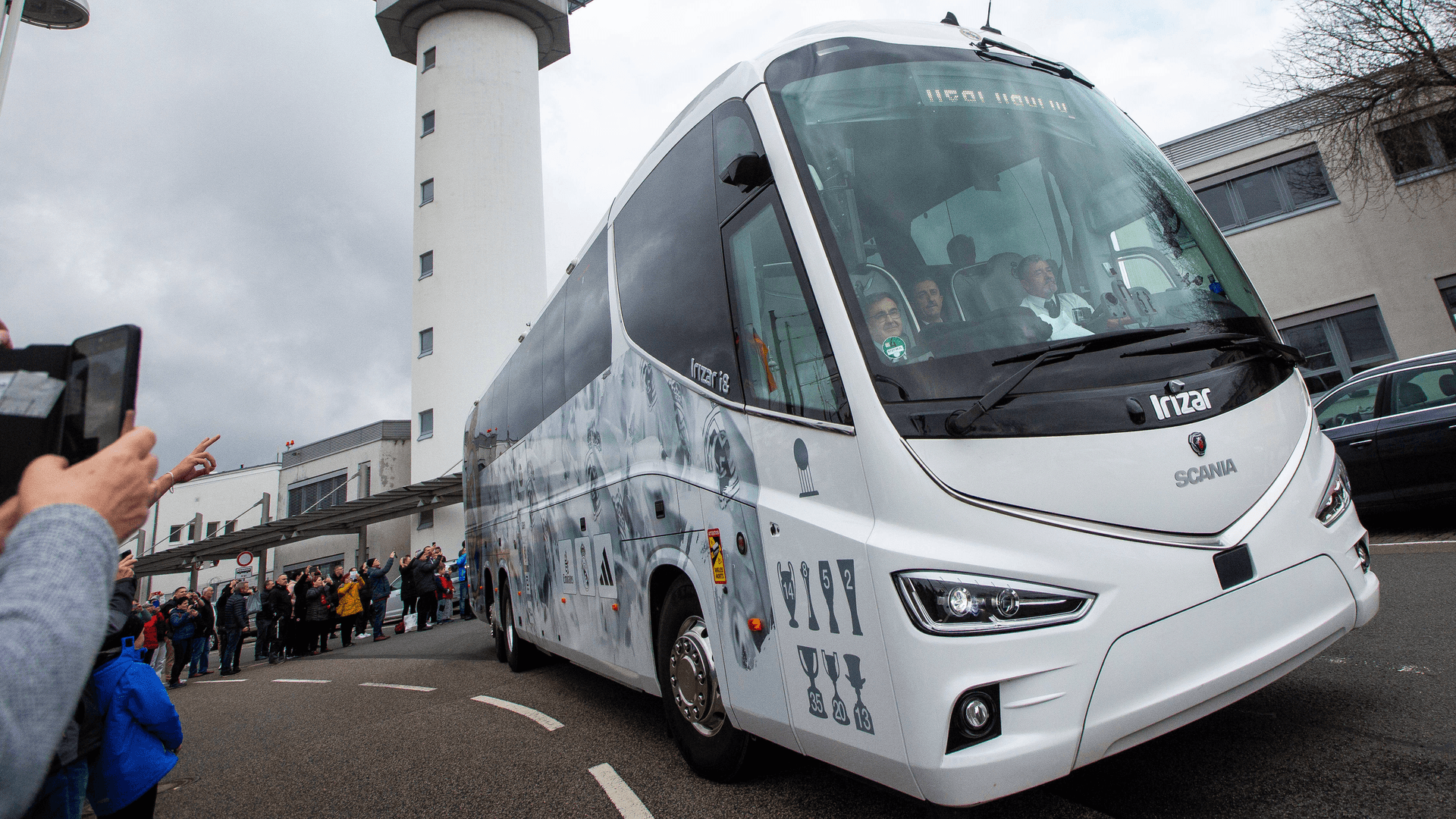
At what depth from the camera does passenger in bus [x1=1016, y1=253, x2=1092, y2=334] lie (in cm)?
278

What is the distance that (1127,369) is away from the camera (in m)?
2.66

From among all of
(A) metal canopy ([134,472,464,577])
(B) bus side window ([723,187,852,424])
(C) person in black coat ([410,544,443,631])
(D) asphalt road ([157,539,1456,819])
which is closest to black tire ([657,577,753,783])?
(D) asphalt road ([157,539,1456,819])

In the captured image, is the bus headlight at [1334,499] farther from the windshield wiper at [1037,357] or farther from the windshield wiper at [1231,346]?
the windshield wiper at [1037,357]

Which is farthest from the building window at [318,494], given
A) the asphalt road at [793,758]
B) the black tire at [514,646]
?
the asphalt road at [793,758]

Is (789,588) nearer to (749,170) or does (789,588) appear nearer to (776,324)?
(776,324)

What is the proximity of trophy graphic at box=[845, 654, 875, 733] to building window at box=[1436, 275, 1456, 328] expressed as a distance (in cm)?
1884

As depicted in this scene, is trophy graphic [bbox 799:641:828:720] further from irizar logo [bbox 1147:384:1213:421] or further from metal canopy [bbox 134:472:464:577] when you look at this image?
metal canopy [bbox 134:472:464:577]

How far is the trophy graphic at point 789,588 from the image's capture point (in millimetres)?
3059

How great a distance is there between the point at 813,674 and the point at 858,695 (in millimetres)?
279

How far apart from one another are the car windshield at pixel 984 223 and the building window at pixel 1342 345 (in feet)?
51.0

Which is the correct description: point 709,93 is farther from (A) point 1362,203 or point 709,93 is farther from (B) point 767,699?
(A) point 1362,203

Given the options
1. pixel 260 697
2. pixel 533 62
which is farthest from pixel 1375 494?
pixel 533 62

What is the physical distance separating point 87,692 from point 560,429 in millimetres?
3548

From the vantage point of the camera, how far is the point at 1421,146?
606 inches
